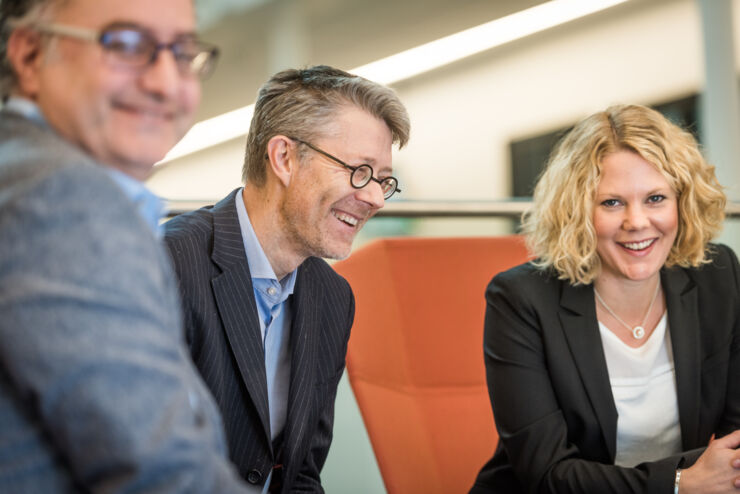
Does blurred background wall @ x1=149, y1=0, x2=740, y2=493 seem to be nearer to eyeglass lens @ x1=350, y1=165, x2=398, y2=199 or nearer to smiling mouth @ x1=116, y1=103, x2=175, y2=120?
eyeglass lens @ x1=350, y1=165, x2=398, y2=199

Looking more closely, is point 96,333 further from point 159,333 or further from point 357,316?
point 357,316

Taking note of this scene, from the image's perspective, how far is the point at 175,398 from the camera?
0.60 metres

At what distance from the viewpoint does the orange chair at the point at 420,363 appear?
184 centimetres

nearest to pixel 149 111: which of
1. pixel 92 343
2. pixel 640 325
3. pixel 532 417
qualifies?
pixel 92 343

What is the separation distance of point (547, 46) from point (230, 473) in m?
5.50

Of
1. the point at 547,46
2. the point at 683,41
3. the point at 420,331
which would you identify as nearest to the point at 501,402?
the point at 420,331

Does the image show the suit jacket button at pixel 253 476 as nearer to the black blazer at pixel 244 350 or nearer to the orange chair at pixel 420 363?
the black blazer at pixel 244 350

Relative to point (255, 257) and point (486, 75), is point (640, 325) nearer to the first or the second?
point (255, 257)

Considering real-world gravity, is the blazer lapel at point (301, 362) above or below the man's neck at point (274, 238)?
below

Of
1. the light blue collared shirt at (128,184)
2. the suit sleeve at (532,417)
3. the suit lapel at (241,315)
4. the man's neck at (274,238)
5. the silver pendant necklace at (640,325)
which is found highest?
the light blue collared shirt at (128,184)

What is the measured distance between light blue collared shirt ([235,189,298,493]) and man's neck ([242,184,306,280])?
0.02 metres

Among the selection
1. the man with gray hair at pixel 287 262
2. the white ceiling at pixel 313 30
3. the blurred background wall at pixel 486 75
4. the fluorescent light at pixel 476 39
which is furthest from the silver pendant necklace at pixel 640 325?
the fluorescent light at pixel 476 39

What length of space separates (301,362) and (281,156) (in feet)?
1.45

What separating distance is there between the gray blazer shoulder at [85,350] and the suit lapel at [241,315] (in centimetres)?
74
